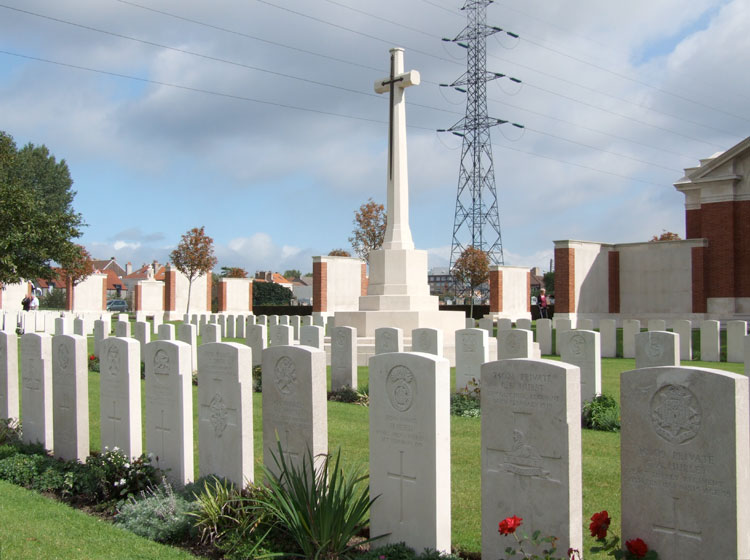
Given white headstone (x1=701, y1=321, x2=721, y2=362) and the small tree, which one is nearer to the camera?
white headstone (x1=701, y1=321, x2=721, y2=362)

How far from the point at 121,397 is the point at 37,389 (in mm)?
1572

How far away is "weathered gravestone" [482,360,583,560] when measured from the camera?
4.00 metres

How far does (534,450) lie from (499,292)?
28.5 meters

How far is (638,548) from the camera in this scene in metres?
3.79

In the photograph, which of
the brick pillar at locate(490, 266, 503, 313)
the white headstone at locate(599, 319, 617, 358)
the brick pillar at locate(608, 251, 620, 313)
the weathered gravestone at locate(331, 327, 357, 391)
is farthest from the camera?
the brick pillar at locate(490, 266, 503, 313)

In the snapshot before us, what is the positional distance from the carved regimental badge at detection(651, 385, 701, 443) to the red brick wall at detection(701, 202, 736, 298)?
25455mm

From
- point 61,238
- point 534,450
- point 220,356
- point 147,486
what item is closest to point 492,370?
point 534,450

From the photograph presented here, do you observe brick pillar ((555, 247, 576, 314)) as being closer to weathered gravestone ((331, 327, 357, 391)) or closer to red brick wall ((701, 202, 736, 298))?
red brick wall ((701, 202, 736, 298))

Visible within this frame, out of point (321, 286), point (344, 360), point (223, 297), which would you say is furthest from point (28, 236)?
point (223, 297)

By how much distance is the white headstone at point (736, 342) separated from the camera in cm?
1684

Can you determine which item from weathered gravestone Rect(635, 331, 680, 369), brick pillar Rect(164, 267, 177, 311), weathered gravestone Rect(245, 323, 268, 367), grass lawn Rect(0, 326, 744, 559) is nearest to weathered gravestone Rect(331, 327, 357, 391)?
grass lawn Rect(0, 326, 744, 559)

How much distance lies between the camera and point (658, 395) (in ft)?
12.4

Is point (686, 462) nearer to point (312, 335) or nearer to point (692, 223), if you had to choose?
point (312, 335)

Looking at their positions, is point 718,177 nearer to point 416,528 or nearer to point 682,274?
point 682,274
